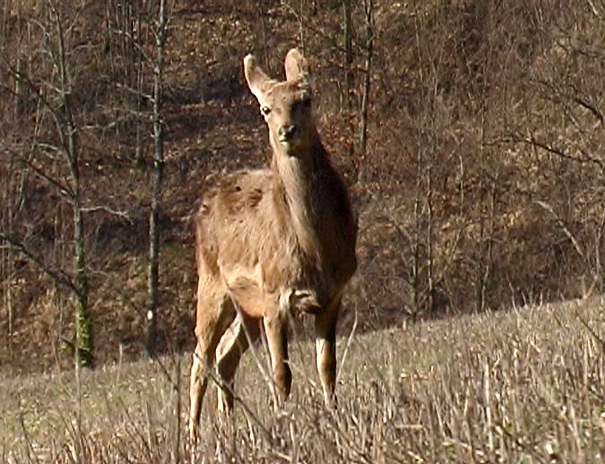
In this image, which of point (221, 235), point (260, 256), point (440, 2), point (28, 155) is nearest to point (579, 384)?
point (260, 256)

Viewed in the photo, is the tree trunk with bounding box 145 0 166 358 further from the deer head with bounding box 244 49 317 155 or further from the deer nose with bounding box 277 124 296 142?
the deer nose with bounding box 277 124 296 142

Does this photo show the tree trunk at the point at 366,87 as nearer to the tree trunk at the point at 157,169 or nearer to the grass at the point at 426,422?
the tree trunk at the point at 157,169

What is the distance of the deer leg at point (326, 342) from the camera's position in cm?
1064

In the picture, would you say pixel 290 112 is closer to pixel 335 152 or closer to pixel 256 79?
pixel 256 79

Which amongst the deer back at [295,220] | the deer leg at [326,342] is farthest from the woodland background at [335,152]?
the deer leg at [326,342]

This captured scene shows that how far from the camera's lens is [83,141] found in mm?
49281

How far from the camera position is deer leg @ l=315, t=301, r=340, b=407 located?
10.6m

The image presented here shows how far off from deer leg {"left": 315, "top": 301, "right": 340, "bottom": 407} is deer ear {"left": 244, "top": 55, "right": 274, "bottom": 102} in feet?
5.88

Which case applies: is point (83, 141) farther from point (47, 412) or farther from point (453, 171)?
point (47, 412)

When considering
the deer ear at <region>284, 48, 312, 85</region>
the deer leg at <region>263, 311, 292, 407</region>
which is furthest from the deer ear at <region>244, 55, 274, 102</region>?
the deer leg at <region>263, 311, 292, 407</region>

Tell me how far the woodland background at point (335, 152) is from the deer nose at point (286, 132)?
78.2 ft

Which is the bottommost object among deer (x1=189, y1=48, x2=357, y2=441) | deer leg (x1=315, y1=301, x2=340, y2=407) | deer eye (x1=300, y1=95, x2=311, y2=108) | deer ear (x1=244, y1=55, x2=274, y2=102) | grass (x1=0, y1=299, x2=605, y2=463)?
grass (x1=0, y1=299, x2=605, y2=463)

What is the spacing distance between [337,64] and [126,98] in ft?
23.8

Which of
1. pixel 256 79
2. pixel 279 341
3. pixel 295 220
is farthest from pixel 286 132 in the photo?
pixel 279 341
